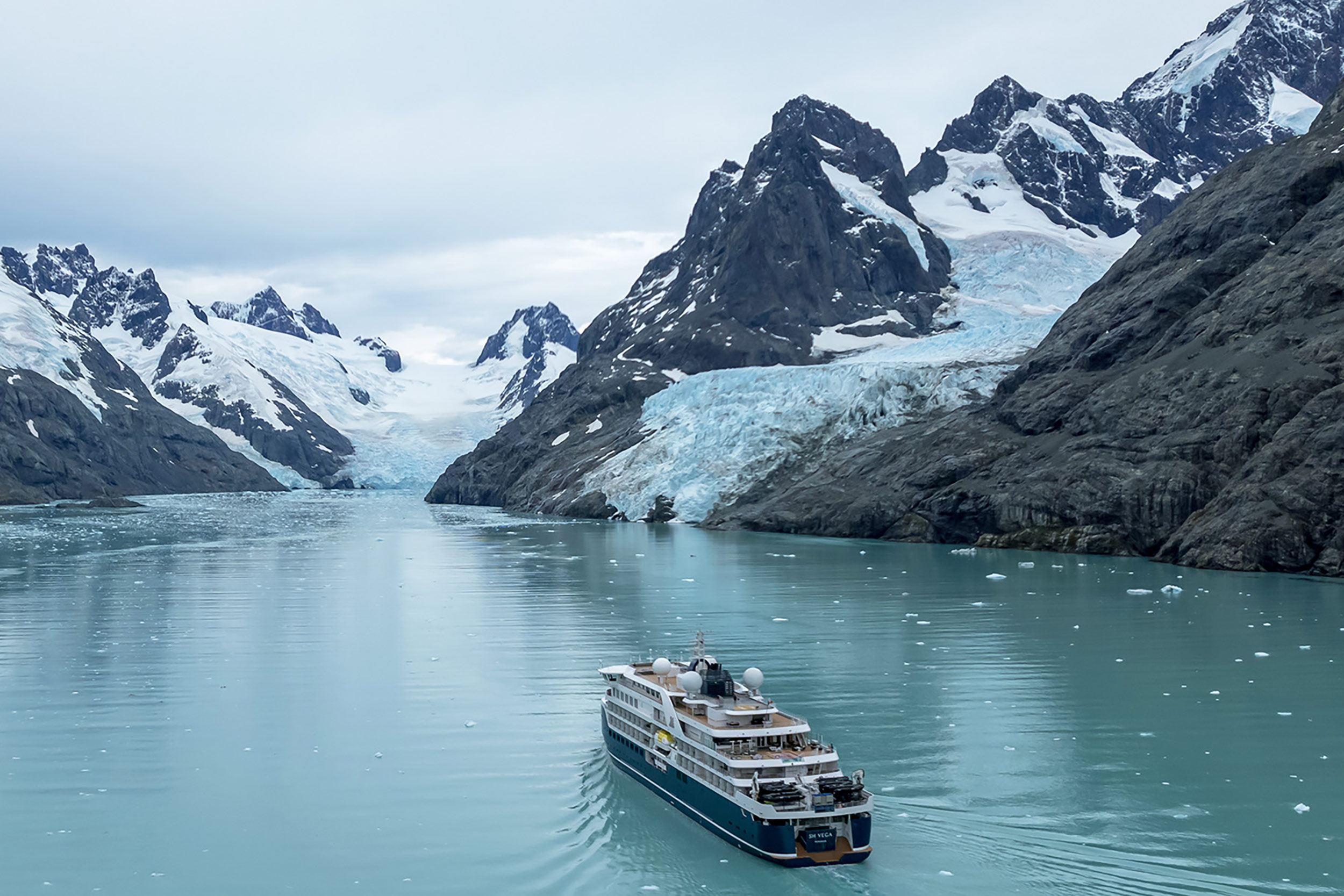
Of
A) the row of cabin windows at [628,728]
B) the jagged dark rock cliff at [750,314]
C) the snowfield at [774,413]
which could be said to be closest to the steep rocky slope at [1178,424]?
the snowfield at [774,413]

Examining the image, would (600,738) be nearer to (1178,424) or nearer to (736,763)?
(736,763)

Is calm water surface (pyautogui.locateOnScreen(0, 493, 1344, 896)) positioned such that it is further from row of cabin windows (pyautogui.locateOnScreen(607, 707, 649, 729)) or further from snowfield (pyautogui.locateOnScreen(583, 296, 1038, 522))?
snowfield (pyautogui.locateOnScreen(583, 296, 1038, 522))

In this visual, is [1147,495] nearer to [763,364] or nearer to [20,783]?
[20,783]

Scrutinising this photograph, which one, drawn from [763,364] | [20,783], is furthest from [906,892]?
[763,364]

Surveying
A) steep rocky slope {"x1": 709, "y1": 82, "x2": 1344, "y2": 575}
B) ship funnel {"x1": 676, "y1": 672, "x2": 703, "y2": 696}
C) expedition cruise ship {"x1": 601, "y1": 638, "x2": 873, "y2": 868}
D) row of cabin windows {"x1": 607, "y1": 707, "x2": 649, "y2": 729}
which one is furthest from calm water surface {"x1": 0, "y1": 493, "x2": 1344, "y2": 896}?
steep rocky slope {"x1": 709, "y1": 82, "x2": 1344, "y2": 575}

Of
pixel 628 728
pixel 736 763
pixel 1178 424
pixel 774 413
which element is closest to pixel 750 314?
pixel 774 413

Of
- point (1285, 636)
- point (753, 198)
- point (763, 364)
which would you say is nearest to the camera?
point (1285, 636)
